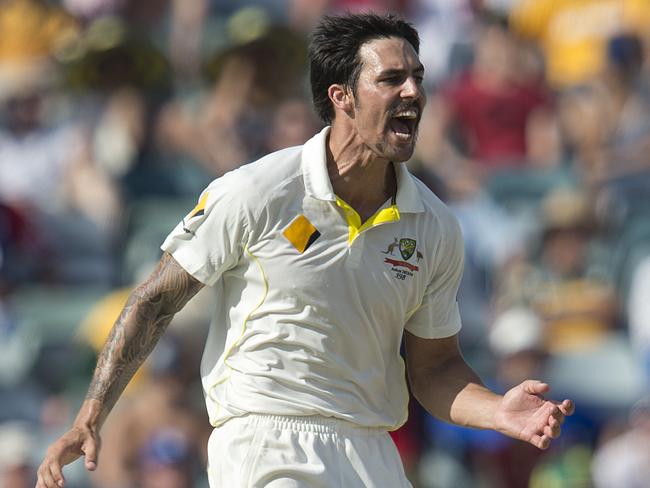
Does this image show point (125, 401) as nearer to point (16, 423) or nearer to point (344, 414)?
point (16, 423)

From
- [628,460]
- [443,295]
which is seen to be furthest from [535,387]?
[628,460]

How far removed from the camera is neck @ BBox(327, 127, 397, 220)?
13.9ft

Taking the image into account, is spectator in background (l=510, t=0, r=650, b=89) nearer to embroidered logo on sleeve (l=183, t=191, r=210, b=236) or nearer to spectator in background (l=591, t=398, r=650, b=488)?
spectator in background (l=591, t=398, r=650, b=488)

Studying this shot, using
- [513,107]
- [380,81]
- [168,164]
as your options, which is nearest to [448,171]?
[513,107]

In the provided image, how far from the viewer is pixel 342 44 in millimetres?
4258

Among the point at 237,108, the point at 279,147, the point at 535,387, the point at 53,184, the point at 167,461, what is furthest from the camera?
the point at 237,108

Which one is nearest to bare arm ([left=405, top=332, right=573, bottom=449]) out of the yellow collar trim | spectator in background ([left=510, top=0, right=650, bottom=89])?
the yellow collar trim

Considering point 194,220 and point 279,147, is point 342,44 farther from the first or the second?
point 279,147

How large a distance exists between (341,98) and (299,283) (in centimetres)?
62

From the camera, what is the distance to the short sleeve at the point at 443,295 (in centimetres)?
433

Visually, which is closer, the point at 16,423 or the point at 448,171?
the point at 16,423

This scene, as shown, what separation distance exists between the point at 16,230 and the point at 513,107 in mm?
3775

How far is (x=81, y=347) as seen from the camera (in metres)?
8.38

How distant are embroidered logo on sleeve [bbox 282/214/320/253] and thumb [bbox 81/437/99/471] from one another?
846 millimetres
